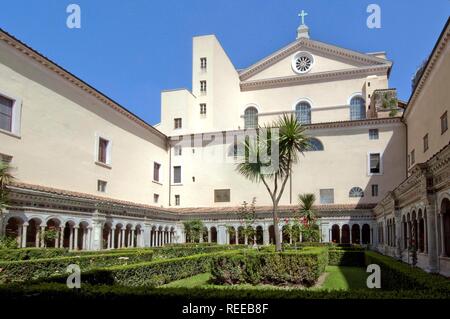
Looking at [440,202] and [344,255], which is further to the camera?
[344,255]

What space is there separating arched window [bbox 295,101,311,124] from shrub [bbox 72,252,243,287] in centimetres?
2794

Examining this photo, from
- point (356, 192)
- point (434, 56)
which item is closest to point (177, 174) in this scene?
point (356, 192)

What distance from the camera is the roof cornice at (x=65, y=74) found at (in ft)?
73.9

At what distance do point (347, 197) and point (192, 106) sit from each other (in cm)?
1762

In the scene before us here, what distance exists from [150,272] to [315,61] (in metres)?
36.6

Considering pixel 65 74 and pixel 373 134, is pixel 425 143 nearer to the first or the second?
pixel 373 134

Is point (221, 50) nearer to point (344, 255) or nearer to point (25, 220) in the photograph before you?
point (344, 255)

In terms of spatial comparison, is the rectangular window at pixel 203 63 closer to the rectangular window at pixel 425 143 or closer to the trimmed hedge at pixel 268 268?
the rectangular window at pixel 425 143

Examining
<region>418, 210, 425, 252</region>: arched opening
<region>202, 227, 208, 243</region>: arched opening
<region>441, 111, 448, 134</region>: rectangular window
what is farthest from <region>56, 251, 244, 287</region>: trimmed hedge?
<region>202, 227, 208, 243</region>: arched opening

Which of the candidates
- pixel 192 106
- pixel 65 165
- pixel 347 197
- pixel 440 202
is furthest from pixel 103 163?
pixel 440 202

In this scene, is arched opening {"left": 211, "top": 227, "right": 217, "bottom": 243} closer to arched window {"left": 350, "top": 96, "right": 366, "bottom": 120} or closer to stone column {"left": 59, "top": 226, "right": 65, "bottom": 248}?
stone column {"left": 59, "top": 226, "right": 65, "bottom": 248}

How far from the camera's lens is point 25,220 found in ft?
69.4

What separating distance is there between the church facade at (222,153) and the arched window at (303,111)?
0.12 m
